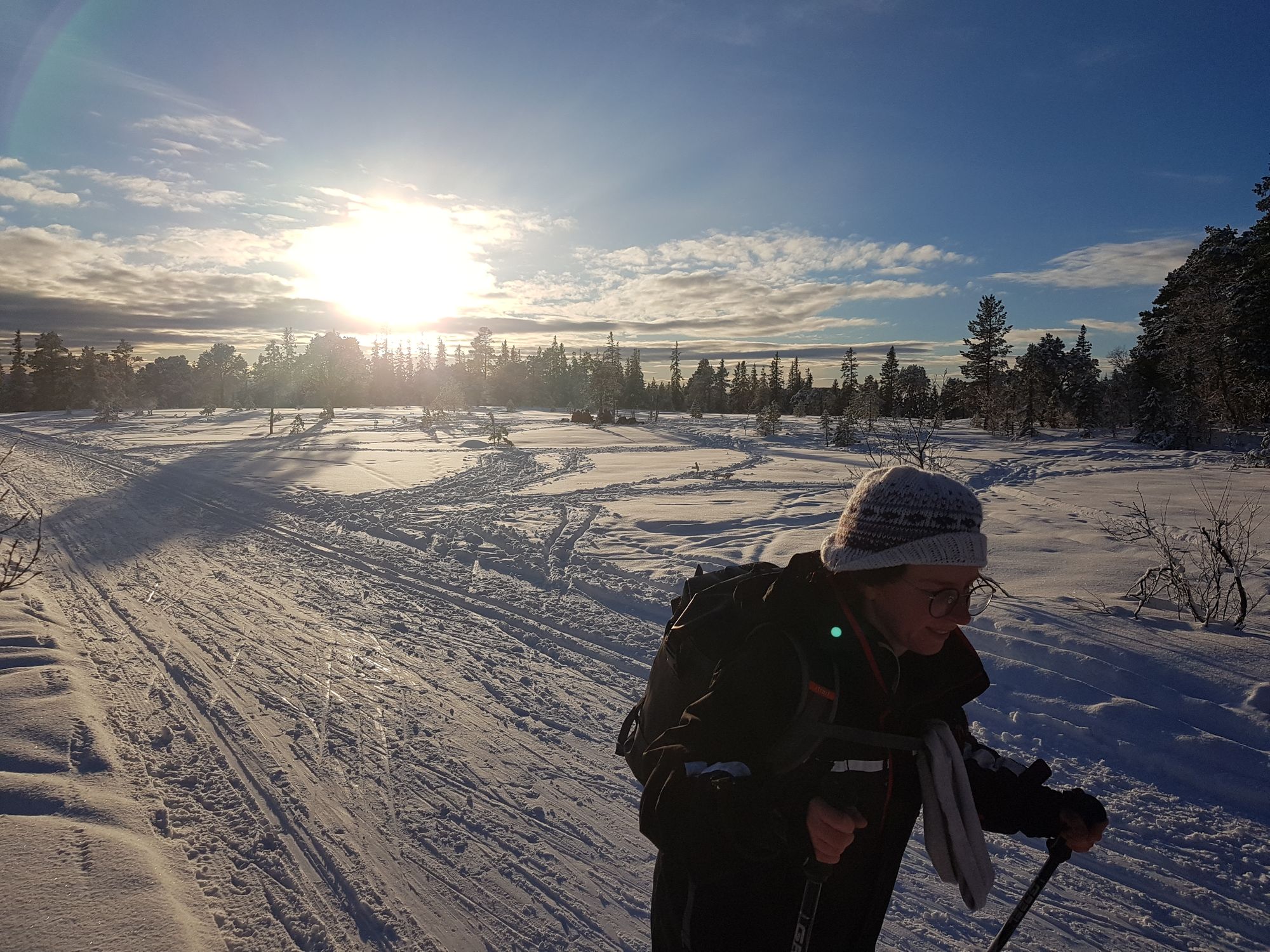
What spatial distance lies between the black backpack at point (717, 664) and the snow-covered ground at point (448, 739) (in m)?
1.71

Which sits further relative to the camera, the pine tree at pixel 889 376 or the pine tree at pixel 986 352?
the pine tree at pixel 889 376

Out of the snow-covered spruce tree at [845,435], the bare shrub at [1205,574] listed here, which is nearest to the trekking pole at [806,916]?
the bare shrub at [1205,574]

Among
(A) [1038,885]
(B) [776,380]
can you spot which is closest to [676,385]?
(B) [776,380]

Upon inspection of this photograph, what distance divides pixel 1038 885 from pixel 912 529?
126 centimetres

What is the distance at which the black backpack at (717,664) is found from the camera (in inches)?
51.6

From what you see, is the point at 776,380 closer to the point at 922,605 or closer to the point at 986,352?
the point at 986,352

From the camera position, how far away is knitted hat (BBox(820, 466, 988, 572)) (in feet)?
4.75

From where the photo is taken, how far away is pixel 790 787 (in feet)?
4.24

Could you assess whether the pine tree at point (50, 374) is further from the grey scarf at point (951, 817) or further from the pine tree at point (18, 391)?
the grey scarf at point (951, 817)

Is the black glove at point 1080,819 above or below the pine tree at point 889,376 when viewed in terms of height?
below

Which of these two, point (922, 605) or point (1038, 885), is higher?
point (922, 605)

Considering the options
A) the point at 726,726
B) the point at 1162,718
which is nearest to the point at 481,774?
the point at 726,726

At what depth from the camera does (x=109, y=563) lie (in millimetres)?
7691

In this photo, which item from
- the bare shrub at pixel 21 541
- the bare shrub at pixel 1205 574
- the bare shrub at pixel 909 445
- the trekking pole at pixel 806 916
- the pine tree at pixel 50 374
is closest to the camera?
the trekking pole at pixel 806 916
